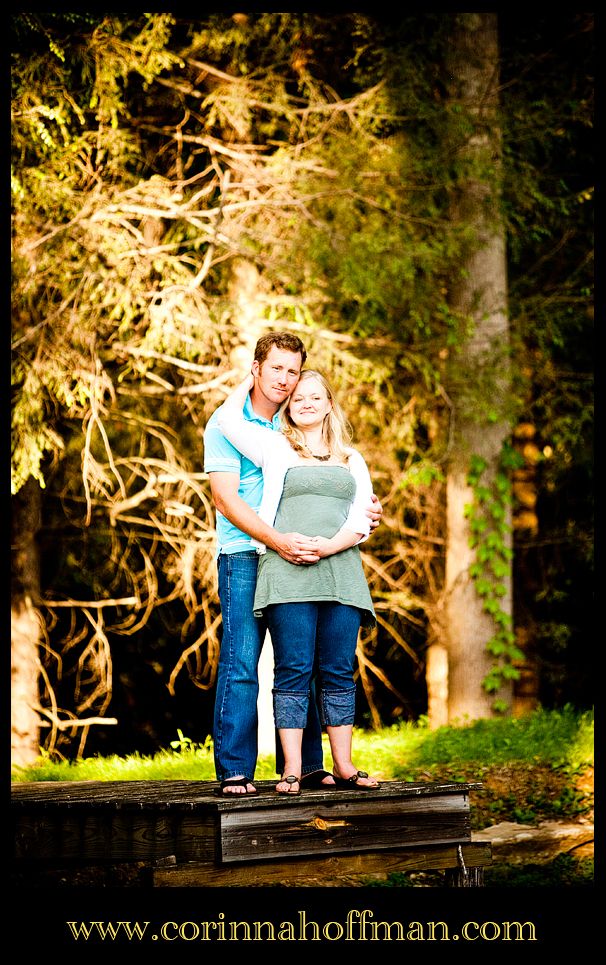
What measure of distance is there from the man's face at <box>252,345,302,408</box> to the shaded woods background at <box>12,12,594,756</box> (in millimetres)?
4143

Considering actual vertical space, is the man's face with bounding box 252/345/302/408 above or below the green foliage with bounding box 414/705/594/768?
above

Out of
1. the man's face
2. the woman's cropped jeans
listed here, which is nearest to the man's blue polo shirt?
the man's face

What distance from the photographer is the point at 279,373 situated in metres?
4.67

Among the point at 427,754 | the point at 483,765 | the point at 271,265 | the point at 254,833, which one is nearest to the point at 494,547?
the point at 427,754


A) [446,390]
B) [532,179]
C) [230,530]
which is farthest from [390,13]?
[230,530]

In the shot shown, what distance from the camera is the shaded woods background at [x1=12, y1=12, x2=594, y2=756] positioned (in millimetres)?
8930

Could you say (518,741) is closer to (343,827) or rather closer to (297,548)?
(343,827)

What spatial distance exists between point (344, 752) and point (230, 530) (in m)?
0.97

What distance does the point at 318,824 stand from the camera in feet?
14.3

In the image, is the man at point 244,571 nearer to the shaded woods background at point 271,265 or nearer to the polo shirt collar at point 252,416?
the polo shirt collar at point 252,416

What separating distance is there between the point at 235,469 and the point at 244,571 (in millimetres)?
408

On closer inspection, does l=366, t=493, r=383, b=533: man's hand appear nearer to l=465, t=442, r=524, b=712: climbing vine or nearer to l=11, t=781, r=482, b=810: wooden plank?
l=11, t=781, r=482, b=810: wooden plank

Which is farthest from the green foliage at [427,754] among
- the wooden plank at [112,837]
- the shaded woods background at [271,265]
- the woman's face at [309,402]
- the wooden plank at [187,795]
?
the woman's face at [309,402]

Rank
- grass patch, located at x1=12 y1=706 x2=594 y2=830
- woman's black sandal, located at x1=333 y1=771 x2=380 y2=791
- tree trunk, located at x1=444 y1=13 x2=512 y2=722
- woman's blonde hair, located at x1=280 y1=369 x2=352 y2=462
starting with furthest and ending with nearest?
1. tree trunk, located at x1=444 y1=13 x2=512 y2=722
2. grass patch, located at x1=12 y1=706 x2=594 y2=830
3. woman's blonde hair, located at x1=280 y1=369 x2=352 y2=462
4. woman's black sandal, located at x1=333 y1=771 x2=380 y2=791
